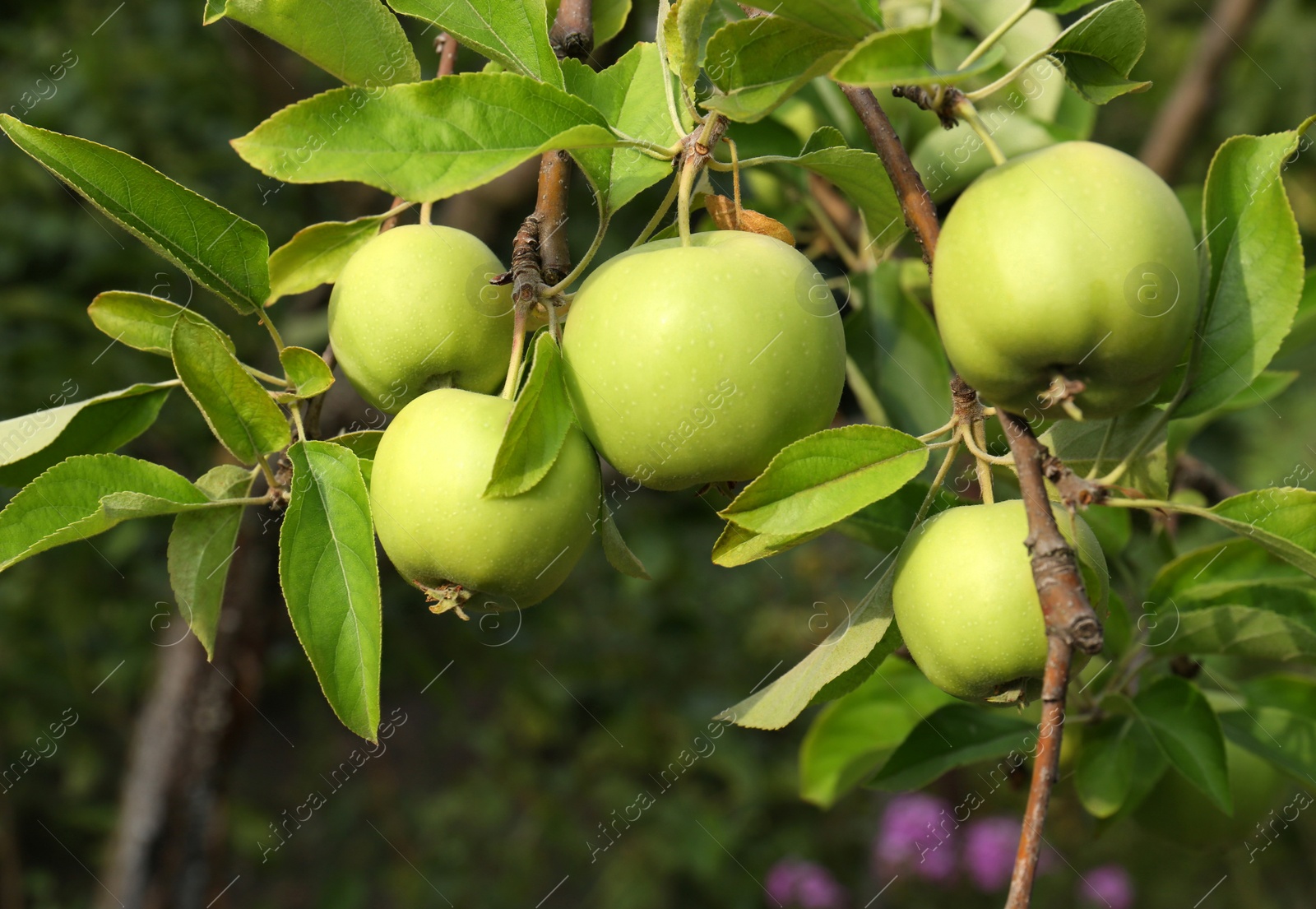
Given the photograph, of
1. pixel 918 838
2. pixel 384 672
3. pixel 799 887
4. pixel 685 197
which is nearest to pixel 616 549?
pixel 685 197

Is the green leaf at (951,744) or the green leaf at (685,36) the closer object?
the green leaf at (685,36)

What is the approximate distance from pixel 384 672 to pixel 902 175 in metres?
1.83

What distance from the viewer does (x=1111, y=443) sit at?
721 millimetres

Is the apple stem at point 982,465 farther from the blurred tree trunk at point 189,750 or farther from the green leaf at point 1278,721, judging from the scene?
the blurred tree trunk at point 189,750

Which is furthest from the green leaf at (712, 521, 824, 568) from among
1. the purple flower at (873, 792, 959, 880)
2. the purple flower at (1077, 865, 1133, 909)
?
the purple flower at (1077, 865, 1133, 909)

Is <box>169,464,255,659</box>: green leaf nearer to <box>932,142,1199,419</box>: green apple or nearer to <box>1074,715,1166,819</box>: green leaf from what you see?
<box>932,142,1199,419</box>: green apple

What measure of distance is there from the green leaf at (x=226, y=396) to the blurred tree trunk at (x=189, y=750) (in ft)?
2.76

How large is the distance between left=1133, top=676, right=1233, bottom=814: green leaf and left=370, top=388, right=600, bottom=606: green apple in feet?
1.99

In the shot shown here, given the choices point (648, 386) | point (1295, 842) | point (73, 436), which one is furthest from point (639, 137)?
point (1295, 842)

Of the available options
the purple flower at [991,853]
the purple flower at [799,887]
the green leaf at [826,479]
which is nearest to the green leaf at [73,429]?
the green leaf at [826,479]

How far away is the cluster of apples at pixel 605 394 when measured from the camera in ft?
1.94

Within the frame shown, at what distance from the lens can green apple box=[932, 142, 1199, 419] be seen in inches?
20.1

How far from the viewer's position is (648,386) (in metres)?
0.59

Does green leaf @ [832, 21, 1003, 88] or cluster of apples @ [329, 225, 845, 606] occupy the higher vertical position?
green leaf @ [832, 21, 1003, 88]
